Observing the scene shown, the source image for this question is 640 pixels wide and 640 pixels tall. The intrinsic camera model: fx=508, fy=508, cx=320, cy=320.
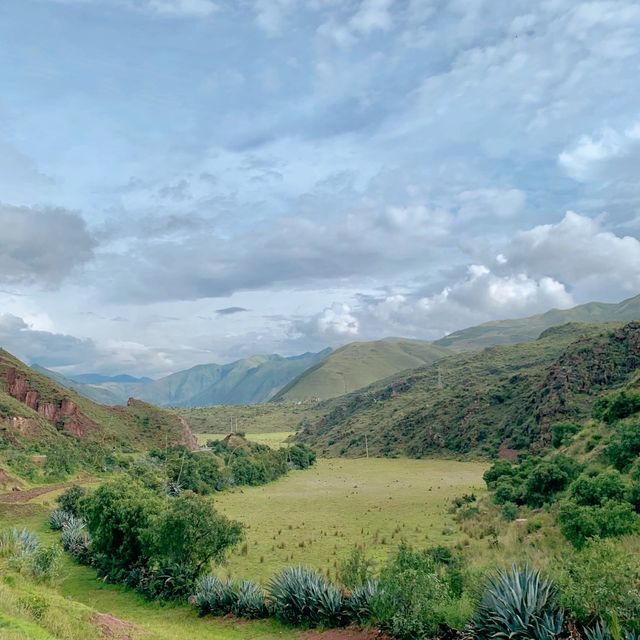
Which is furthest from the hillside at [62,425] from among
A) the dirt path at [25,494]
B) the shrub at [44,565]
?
the shrub at [44,565]

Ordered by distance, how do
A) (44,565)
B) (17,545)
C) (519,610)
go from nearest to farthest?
(519,610)
(44,565)
(17,545)

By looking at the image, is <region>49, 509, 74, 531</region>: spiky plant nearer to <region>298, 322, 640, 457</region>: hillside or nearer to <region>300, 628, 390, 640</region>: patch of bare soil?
<region>300, 628, 390, 640</region>: patch of bare soil

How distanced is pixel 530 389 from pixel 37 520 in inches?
2979

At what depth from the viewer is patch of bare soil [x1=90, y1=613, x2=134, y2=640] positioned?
14.4m

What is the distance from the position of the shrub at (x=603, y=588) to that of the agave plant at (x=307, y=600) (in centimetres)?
727

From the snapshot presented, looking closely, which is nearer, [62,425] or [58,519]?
[58,519]

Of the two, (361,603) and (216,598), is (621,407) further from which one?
(216,598)

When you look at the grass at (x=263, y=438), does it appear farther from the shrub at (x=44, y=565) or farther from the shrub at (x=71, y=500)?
the shrub at (x=44, y=565)

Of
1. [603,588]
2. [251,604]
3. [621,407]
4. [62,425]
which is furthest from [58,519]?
[62,425]

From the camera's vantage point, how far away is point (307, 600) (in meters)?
16.7

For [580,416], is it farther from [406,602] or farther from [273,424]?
[273,424]

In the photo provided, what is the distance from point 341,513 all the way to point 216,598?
80.4 ft

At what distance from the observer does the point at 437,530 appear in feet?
107

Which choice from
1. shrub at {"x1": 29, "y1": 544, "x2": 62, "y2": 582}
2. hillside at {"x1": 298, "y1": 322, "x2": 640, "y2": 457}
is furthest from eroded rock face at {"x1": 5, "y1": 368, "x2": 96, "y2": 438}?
shrub at {"x1": 29, "y1": 544, "x2": 62, "y2": 582}
